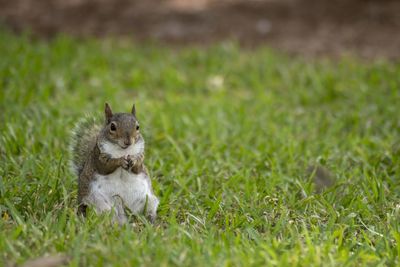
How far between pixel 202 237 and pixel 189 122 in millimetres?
2198

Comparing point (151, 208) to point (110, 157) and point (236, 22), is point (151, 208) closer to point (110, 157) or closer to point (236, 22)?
point (110, 157)

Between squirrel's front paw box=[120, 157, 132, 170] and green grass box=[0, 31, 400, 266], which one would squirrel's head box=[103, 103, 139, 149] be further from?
green grass box=[0, 31, 400, 266]

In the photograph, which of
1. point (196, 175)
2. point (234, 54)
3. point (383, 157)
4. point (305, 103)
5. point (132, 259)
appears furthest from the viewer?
point (234, 54)

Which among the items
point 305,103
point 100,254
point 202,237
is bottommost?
point 305,103

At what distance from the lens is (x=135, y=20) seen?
8180mm

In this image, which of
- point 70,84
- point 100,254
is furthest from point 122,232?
point 70,84

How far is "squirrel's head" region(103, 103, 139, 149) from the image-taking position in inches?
124

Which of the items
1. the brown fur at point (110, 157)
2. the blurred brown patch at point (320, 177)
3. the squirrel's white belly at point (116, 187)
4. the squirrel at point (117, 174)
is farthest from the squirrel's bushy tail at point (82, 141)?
the blurred brown patch at point (320, 177)

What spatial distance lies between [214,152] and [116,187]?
5.28 feet

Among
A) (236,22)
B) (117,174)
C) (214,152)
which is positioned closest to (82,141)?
(117,174)

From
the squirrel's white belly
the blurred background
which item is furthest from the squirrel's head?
the blurred background

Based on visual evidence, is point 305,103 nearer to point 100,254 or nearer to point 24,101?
point 24,101

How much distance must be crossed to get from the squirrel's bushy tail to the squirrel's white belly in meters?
0.35

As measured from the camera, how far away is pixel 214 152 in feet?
15.5
